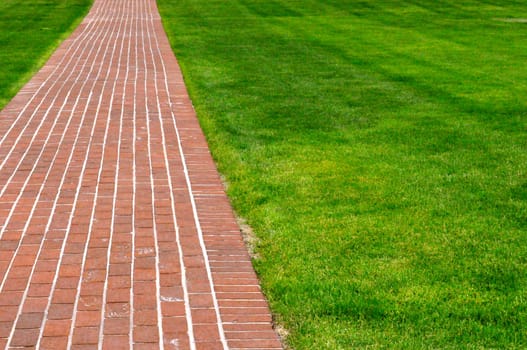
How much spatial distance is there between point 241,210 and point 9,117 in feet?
14.4

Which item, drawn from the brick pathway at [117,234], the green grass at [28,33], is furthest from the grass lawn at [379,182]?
the green grass at [28,33]

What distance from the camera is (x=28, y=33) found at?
18.7 metres

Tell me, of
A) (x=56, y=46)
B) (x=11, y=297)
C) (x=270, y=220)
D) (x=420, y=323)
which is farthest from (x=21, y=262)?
(x=56, y=46)

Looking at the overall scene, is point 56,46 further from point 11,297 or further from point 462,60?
point 11,297

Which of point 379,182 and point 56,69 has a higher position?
point 379,182

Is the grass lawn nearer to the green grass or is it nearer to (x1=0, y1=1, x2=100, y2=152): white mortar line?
(x1=0, y1=1, x2=100, y2=152): white mortar line

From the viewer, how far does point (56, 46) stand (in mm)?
16219

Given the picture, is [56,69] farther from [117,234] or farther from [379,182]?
[117,234]

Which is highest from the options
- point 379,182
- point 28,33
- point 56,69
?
point 379,182

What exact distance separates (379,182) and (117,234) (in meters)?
2.32

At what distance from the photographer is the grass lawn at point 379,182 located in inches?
175

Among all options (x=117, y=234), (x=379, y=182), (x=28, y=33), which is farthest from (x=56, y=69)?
(x=117, y=234)

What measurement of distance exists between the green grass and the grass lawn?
8.48 feet

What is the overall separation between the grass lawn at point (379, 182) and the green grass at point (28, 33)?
259 centimetres
